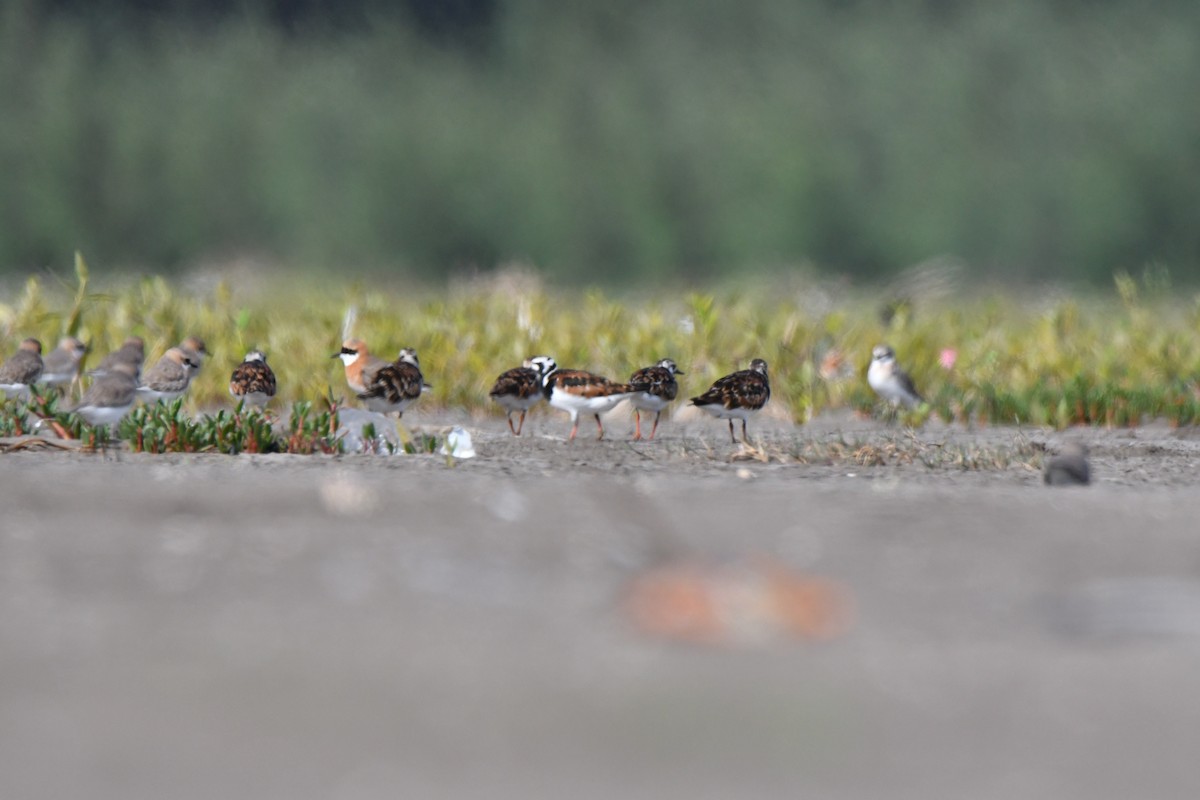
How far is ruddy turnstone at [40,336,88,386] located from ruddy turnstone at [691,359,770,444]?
10.0 feet

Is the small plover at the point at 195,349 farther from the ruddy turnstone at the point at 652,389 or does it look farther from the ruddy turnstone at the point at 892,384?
the ruddy turnstone at the point at 892,384

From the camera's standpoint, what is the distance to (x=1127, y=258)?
17.4 m

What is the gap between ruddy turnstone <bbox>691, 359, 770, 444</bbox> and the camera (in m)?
7.34

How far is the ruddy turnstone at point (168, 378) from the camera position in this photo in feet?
26.3

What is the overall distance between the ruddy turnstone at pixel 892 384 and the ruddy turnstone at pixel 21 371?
13.0 feet

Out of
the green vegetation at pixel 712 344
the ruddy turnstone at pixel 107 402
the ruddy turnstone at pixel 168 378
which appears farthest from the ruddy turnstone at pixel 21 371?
the green vegetation at pixel 712 344

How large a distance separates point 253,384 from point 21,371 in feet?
3.55

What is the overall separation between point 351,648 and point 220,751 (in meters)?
0.67

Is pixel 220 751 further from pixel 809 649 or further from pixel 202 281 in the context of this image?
pixel 202 281

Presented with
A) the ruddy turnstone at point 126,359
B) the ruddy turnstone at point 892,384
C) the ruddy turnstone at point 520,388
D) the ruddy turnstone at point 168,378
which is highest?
the ruddy turnstone at point 126,359

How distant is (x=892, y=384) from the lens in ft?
28.9

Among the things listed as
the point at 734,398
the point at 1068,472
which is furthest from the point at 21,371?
the point at 1068,472

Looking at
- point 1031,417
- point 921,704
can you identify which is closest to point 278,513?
point 921,704

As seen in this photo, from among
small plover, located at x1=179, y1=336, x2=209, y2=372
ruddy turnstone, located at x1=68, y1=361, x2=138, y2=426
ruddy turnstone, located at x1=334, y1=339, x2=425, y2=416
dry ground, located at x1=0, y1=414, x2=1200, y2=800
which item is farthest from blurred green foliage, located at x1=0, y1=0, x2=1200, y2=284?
dry ground, located at x1=0, y1=414, x2=1200, y2=800
